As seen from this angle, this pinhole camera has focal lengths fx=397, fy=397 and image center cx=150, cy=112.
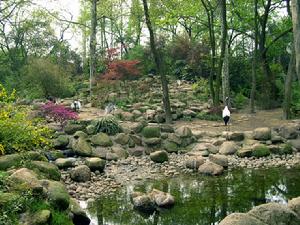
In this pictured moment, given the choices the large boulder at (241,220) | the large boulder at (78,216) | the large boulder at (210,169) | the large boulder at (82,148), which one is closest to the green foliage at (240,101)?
the large boulder at (210,169)

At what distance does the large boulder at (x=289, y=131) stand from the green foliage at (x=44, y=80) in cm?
1235

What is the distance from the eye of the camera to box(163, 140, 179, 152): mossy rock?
12759 millimetres

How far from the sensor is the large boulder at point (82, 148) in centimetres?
1166

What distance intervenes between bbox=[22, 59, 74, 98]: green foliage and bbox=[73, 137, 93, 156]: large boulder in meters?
9.70

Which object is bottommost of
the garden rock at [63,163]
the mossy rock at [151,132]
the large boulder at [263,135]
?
the garden rock at [63,163]

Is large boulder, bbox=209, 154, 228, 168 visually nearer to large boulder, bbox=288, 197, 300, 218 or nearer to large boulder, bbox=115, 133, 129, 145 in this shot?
large boulder, bbox=115, 133, 129, 145

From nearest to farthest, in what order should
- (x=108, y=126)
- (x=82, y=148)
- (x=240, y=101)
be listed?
(x=82, y=148)
(x=108, y=126)
(x=240, y=101)

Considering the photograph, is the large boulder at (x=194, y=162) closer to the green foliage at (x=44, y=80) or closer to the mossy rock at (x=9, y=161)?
the mossy rock at (x=9, y=161)

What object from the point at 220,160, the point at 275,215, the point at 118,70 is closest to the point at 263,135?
the point at 220,160

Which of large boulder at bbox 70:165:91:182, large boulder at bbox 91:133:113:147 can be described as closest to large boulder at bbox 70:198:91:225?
large boulder at bbox 70:165:91:182

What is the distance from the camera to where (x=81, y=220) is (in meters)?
6.72

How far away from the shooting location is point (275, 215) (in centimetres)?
534

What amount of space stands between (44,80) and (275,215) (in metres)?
17.3

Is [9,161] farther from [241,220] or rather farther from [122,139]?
[122,139]
